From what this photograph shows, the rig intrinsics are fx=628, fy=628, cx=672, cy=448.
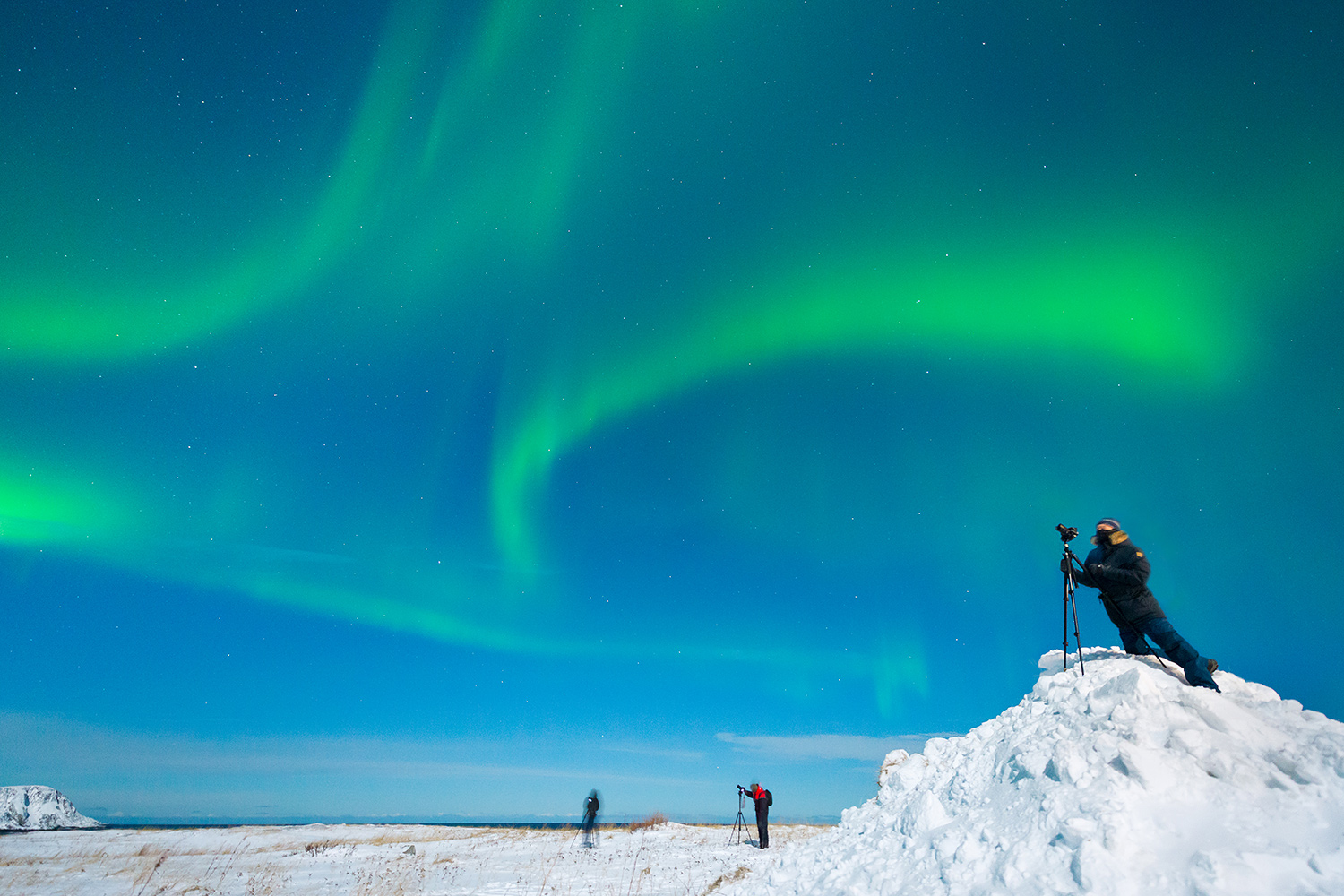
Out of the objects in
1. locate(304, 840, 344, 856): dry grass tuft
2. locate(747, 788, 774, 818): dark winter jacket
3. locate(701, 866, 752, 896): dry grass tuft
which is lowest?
locate(304, 840, 344, 856): dry grass tuft

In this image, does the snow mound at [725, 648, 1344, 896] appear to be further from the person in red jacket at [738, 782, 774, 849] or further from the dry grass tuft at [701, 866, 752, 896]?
the person in red jacket at [738, 782, 774, 849]

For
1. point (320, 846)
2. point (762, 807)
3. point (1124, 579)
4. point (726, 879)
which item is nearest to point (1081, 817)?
point (1124, 579)

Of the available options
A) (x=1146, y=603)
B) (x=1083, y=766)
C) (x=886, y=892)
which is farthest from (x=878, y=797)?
(x=1146, y=603)

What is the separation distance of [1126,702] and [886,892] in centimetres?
460

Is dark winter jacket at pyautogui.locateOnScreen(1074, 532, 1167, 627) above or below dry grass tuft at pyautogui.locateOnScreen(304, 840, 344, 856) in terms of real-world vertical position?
above

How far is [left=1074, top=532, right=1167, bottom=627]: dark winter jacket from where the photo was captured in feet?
36.0

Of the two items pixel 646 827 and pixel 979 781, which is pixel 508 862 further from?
pixel 979 781

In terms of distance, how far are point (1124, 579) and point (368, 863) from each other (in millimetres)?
22589

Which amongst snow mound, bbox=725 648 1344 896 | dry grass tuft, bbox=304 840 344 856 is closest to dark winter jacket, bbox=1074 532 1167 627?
snow mound, bbox=725 648 1344 896

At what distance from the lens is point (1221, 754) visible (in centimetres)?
831

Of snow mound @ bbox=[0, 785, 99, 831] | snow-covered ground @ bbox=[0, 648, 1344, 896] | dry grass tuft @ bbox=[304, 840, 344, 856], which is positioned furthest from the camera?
snow mound @ bbox=[0, 785, 99, 831]

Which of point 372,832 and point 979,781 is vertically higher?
point 979,781

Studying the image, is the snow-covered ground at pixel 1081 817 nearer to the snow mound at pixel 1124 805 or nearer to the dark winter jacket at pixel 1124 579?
the snow mound at pixel 1124 805

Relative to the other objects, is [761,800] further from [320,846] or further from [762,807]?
[320,846]
